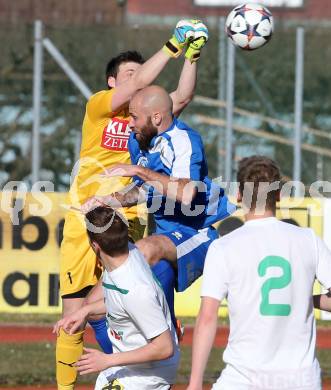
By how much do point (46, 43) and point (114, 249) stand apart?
10.4 metres

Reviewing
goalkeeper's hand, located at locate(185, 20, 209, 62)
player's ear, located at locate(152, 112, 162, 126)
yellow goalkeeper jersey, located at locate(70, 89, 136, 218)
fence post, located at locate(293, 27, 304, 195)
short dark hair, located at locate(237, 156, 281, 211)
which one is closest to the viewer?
short dark hair, located at locate(237, 156, 281, 211)

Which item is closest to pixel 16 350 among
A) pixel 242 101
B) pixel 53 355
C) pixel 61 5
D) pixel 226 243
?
pixel 53 355

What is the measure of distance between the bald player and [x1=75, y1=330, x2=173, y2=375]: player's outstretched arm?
4.11ft

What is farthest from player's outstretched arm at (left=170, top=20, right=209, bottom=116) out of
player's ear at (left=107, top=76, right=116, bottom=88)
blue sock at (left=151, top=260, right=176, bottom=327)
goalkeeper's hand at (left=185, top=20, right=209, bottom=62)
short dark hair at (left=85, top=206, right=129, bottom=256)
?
short dark hair at (left=85, top=206, right=129, bottom=256)

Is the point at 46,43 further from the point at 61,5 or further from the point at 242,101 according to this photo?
the point at 61,5

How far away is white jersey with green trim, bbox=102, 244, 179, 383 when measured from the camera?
5504mm

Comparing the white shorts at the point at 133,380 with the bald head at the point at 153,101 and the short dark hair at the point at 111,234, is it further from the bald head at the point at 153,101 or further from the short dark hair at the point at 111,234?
the bald head at the point at 153,101

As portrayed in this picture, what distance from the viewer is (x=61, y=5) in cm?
2225

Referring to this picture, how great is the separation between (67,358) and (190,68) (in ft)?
7.81

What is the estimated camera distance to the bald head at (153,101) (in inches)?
276

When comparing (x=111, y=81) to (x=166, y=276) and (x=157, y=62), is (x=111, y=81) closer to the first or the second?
(x=157, y=62)

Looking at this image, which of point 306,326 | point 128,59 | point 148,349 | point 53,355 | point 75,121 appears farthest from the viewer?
point 75,121

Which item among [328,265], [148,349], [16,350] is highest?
[328,265]

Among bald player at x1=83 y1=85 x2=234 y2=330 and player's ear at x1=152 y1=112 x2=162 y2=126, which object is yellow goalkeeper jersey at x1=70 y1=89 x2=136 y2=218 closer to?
bald player at x1=83 y1=85 x2=234 y2=330
